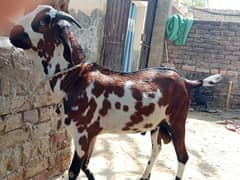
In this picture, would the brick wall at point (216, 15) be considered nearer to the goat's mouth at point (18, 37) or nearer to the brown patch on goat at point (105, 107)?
the brown patch on goat at point (105, 107)

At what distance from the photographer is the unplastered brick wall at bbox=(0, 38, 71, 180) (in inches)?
91.6

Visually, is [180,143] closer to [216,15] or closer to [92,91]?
[92,91]

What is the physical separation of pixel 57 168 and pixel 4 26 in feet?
5.20

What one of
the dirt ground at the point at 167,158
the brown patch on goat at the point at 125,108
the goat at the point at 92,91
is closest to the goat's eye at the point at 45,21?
the goat at the point at 92,91

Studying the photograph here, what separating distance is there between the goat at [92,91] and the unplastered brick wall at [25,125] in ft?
0.92

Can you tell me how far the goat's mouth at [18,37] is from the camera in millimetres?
2055

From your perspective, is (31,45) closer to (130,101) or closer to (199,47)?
(130,101)

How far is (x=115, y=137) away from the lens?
4715mm

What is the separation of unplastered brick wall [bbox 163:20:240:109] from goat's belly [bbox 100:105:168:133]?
6.21m

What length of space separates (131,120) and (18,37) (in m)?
1.07

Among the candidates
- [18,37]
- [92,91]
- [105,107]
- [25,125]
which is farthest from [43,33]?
[25,125]

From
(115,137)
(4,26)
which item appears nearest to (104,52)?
(115,137)

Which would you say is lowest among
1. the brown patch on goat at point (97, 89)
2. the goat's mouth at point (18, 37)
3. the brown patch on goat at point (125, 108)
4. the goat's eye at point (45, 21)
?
the brown patch on goat at point (125, 108)

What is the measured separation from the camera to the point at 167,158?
13.4 feet
